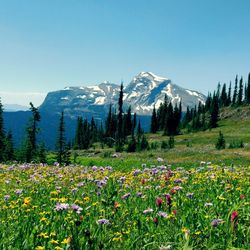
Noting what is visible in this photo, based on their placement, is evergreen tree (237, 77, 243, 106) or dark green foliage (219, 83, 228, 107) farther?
dark green foliage (219, 83, 228, 107)

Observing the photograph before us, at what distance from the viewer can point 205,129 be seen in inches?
4363

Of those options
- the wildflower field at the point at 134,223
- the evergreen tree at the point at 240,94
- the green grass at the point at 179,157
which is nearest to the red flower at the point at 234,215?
the wildflower field at the point at 134,223

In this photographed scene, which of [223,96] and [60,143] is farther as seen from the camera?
[223,96]

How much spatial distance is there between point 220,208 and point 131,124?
138061mm

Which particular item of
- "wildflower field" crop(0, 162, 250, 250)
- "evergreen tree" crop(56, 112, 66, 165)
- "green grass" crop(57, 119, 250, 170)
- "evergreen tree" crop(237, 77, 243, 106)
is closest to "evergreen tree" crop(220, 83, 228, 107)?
"evergreen tree" crop(237, 77, 243, 106)

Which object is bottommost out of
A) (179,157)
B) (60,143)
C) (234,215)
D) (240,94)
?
(179,157)

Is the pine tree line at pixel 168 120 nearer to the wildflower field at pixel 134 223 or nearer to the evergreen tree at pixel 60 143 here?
the evergreen tree at pixel 60 143

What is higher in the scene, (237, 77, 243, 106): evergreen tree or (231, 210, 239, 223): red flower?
(237, 77, 243, 106): evergreen tree

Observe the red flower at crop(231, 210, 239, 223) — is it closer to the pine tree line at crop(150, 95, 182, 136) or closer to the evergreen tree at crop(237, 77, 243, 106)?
the pine tree line at crop(150, 95, 182, 136)

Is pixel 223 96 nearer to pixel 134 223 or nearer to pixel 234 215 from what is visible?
pixel 134 223

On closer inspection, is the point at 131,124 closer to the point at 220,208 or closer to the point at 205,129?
the point at 205,129

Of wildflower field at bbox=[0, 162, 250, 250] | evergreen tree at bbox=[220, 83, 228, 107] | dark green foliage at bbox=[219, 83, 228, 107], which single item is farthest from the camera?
evergreen tree at bbox=[220, 83, 228, 107]

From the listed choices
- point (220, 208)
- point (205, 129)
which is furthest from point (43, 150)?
point (205, 129)

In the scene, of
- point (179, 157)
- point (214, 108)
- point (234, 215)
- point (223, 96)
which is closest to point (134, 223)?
point (234, 215)
